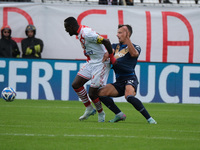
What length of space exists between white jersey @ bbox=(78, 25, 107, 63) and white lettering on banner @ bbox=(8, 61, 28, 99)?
248 inches

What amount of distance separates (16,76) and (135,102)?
738 centimetres

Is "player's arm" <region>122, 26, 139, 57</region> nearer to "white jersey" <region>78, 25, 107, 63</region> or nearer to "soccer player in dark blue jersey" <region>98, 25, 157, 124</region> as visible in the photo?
"soccer player in dark blue jersey" <region>98, 25, 157, 124</region>

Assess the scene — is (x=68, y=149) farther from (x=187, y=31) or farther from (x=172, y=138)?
(x=187, y=31)

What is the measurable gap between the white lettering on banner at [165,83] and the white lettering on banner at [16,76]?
14.1ft

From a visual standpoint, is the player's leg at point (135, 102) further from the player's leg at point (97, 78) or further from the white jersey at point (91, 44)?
the white jersey at point (91, 44)

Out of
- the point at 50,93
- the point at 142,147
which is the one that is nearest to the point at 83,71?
the point at 142,147

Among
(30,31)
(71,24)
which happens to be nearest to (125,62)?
(71,24)

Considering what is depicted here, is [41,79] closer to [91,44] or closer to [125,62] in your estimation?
[91,44]

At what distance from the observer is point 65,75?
49.8ft

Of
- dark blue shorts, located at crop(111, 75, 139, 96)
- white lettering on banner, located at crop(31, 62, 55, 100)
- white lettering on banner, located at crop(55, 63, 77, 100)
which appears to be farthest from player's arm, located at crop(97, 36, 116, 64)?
white lettering on banner, located at crop(31, 62, 55, 100)

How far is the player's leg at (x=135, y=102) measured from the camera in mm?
8562

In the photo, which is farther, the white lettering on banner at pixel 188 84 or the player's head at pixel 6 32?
the player's head at pixel 6 32

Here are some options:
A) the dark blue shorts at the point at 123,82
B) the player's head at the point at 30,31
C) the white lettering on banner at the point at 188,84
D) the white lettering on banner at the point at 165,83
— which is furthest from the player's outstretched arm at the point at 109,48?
the player's head at the point at 30,31

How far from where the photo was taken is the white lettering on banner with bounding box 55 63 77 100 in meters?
15.2
